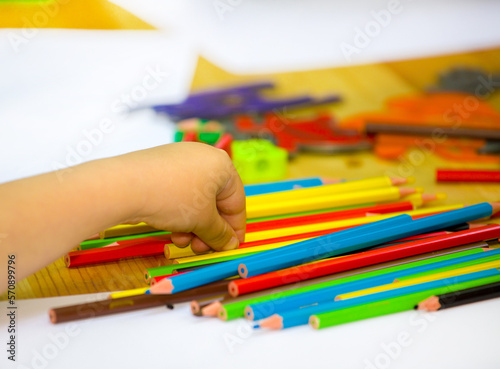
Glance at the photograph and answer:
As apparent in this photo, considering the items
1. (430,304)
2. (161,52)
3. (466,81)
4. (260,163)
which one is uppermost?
(161,52)

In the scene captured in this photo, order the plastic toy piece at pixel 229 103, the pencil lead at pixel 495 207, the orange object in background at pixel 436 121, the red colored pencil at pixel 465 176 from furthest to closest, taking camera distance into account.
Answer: the plastic toy piece at pixel 229 103, the orange object in background at pixel 436 121, the red colored pencil at pixel 465 176, the pencil lead at pixel 495 207

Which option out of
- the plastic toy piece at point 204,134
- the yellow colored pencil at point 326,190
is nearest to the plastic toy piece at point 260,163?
the plastic toy piece at point 204,134

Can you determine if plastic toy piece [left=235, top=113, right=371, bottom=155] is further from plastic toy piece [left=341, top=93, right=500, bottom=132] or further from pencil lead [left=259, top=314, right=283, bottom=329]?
pencil lead [left=259, top=314, right=283, bottom=329]

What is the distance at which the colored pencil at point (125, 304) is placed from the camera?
532mm

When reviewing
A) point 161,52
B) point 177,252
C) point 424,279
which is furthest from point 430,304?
point 161,52

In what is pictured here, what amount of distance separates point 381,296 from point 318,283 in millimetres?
57

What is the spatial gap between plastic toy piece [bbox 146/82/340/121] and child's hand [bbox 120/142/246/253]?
503mm

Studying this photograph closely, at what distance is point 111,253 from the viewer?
644 mm

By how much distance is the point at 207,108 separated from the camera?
1.13m

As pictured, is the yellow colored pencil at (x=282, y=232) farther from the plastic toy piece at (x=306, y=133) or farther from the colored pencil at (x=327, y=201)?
the plastic toy piece at (x=306, y=133)

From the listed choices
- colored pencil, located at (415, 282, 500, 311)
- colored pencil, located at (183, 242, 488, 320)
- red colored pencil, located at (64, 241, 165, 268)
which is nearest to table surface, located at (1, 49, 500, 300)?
red colored pencil, located at (64, 241, 165, 268)

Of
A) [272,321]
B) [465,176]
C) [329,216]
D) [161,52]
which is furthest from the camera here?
[161,52]

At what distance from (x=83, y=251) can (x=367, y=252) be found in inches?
11.0

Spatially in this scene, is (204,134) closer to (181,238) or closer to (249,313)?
(181,238)
